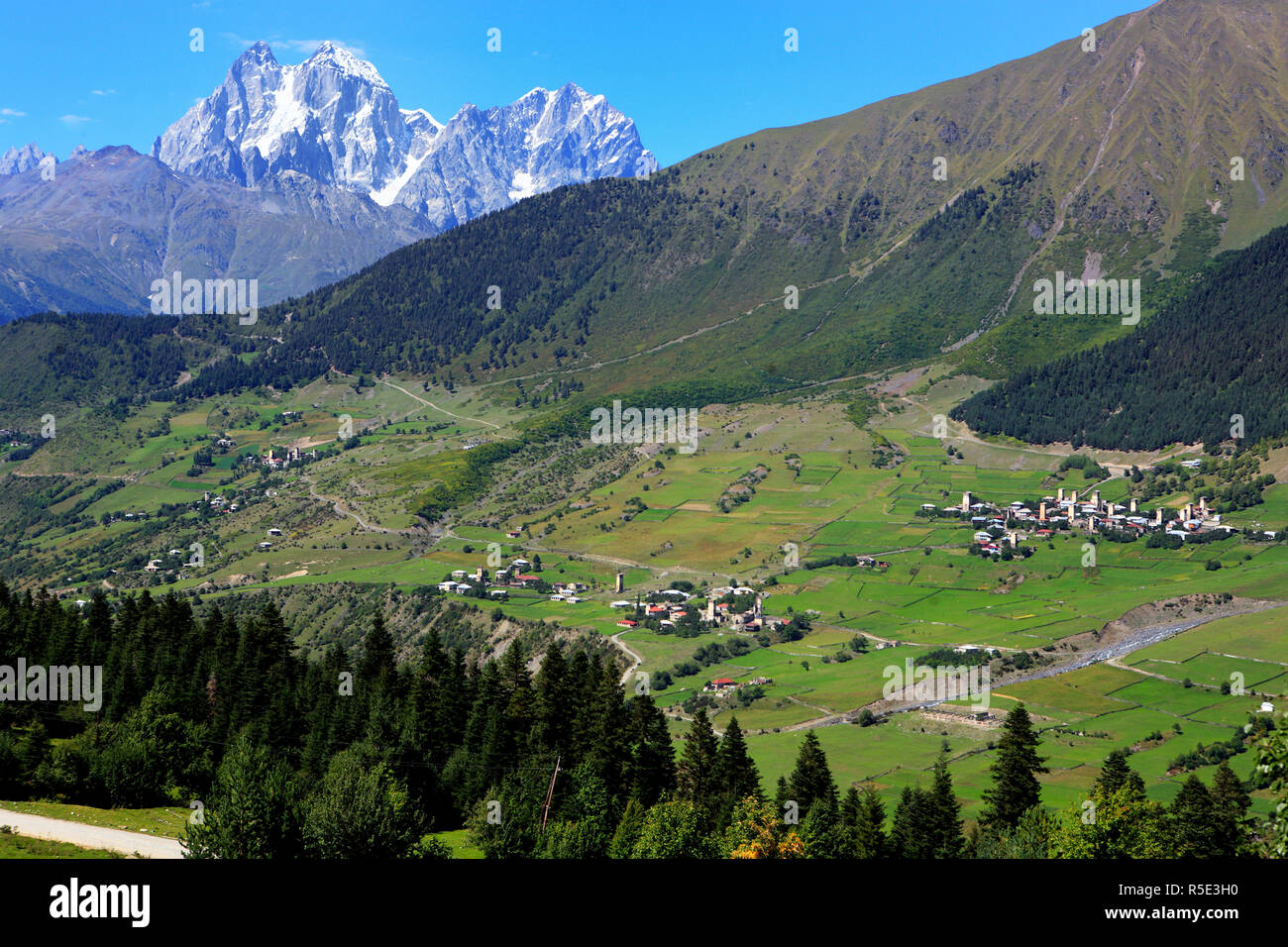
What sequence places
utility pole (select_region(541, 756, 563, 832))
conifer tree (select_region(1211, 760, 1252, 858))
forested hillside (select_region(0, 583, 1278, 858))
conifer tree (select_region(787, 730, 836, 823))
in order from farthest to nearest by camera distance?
conifer tree (select_region(787, 730, 836, 823))
utility pole (select_region(541, 756, 563, 832))
conifer tree (select_region(1211, 760, 1252, 858))
forested hillside (select_region(0, 583, 1278, 858))

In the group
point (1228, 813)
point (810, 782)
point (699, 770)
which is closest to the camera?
point (1228, 813)

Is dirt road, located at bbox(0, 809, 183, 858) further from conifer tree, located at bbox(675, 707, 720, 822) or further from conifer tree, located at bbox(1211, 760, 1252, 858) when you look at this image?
conifer tree, located at bbox(1211, 760, 1252, 858)

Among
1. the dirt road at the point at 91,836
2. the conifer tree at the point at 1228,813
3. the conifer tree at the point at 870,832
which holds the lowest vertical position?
the conifer tree at the point at 870,832

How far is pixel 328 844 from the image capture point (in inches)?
1709

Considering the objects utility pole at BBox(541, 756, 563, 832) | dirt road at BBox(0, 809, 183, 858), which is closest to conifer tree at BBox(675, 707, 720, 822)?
utility pole at BBox(541, 756, 563, 832)

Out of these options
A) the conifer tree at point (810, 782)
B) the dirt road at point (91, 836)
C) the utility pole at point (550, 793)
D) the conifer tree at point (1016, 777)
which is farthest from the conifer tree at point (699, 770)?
the dirt road at point (91, 836)

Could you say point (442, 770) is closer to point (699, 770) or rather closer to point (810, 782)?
point (699, 770)

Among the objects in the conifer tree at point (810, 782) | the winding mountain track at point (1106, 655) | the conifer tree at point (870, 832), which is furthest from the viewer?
the winding mountain track at point (1106, 655)

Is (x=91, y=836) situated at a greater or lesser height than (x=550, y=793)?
greater

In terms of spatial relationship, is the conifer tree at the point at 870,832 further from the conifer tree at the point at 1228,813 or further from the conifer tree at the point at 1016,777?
the conifer tree at the point at 1228,813

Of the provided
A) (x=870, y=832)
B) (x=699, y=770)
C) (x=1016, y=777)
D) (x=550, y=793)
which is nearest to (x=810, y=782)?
(x=699, y=770)
